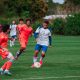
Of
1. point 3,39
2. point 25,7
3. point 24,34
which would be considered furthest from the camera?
point 25,7

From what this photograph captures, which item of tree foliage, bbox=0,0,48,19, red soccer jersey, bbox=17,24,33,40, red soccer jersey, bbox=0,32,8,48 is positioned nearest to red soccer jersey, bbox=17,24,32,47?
red soccer jersey, bbox=17,24,33,40

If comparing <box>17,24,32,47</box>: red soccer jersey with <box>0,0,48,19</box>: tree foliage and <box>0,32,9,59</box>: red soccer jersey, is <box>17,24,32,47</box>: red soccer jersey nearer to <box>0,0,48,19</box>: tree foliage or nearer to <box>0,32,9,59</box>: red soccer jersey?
<box>0,32,9,59</box>: red soccer jersey

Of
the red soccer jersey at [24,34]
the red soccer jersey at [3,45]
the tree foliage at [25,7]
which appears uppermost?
the red soccer jersey at [3,45]

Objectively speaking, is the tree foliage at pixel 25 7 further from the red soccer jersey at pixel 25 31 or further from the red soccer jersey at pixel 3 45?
the red soccer jersey at pixel 3 45

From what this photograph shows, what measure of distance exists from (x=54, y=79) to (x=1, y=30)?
2818 millimetres

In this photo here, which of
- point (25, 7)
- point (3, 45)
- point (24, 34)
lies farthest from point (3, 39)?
point (25, 7)

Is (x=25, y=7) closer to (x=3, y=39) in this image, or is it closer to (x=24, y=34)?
(x=24, y=34)

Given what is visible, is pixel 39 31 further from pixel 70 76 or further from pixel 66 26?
pixel 66 26

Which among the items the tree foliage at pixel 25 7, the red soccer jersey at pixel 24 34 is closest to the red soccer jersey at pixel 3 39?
the red soccer jersey at pixel 24 34

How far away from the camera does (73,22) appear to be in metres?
71.0

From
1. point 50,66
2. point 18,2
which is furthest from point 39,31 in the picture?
point 18,2

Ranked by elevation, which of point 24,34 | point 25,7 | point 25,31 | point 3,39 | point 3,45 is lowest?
point 25,7

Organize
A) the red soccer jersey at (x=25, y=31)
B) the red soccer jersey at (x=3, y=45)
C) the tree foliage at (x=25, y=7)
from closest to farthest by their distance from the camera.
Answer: the red soccer jersey at (x=3, y=45), the red soccer jersey at (x=25, y=31), the tree foliage at (x=25, y=7)

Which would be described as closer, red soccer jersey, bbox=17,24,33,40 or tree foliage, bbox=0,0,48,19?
red soccer jersey, bbox=17,24,33,40
